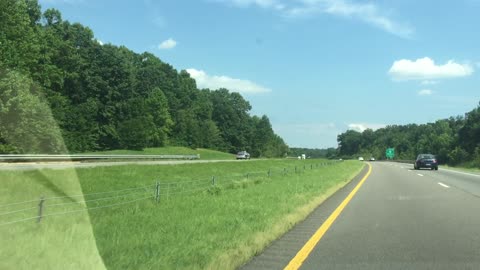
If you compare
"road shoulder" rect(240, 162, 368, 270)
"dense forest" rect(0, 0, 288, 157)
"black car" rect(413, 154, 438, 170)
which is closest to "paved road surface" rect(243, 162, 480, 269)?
"road shoulder" rect(240, 162, 368, 270)

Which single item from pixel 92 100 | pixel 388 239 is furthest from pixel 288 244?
pixel 92 100

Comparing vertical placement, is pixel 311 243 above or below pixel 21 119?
below

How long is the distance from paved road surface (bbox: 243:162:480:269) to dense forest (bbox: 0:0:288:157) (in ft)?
128

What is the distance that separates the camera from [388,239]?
10234mm

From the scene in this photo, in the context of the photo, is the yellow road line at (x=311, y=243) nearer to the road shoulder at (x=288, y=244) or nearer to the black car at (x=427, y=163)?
the road shoulder at (x=288, y=244)

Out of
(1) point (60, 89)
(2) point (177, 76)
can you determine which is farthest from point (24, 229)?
(2) point (177, 76)

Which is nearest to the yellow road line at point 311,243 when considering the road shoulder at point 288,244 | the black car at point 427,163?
the road shoulder at point 288,244

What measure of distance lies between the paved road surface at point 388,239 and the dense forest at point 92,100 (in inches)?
1535

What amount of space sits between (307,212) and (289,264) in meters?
6.38

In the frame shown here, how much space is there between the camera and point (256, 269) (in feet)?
25.0

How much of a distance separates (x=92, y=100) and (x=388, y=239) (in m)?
84.3

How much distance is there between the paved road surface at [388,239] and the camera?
8.12 m

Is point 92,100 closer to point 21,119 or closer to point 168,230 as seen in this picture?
point 21,119

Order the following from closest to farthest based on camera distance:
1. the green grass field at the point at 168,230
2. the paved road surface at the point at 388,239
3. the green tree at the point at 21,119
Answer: the green grass field at the point at 168,230, the paved road surface at the point at 388,239, the green tree at the point at 21,119
